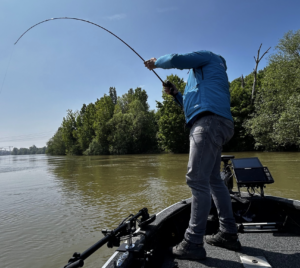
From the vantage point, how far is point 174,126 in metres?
35.6

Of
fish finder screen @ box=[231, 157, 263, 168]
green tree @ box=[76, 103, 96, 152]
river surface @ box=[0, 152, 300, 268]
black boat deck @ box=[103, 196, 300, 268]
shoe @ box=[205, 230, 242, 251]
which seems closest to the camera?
black boat deck @ box=[103, 196, 300, 268]

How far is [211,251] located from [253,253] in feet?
1.18

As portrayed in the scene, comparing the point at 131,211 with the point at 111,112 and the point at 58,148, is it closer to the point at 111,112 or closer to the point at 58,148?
the point at 111,112

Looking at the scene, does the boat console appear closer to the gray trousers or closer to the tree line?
the gray trousers

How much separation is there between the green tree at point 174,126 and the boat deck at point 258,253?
3271 centimetres

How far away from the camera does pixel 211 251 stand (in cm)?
221

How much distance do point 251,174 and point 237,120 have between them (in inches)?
1184

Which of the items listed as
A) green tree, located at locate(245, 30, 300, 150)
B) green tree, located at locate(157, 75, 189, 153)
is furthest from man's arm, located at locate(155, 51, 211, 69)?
green tree, located at locate(157, 75, 189, 153)

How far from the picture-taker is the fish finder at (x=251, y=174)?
3127mm

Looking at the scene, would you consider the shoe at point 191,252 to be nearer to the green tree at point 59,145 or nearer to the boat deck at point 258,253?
the boat deck at point 258,253

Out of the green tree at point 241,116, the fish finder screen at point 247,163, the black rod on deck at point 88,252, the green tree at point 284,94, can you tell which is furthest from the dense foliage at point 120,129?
the black rod on deck at point 88,252

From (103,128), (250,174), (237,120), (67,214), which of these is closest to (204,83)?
(250,174)

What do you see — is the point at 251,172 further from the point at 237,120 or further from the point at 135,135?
the point at 135,135

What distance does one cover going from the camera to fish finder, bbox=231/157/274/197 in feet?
10.3
